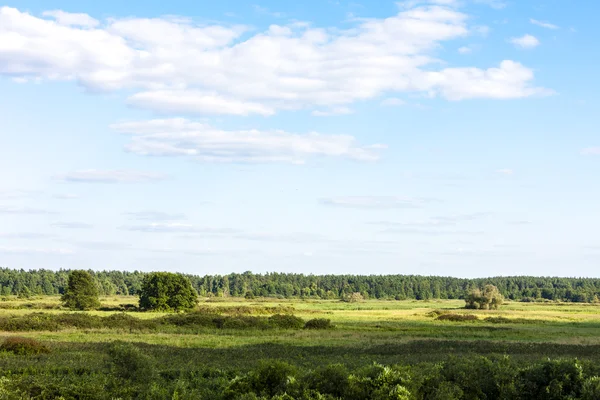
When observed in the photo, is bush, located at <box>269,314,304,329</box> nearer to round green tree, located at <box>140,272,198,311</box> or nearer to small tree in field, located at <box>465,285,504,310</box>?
round green tree, located at <box>140,272,198,311</box>

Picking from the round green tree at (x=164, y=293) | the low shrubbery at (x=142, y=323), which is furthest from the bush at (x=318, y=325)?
the round green tree at (x=164, y=293)

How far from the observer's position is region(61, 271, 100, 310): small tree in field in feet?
310

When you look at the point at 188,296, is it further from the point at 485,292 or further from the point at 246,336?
the point at 485,292

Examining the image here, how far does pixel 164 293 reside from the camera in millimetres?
94812

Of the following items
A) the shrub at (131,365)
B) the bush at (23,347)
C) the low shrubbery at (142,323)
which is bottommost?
the low shrubbery at (142,323)

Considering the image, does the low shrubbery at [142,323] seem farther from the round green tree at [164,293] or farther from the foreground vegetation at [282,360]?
the round green tree at [164,293]

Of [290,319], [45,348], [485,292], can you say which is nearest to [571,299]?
[485,292]

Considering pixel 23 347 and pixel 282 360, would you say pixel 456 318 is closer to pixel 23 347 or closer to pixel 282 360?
pixel 282 360

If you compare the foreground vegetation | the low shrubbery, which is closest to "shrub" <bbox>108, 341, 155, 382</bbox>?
the foreground vegetation

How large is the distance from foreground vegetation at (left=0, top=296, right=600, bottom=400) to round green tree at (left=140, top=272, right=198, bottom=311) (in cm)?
1358

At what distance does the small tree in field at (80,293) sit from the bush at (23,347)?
59.0 m

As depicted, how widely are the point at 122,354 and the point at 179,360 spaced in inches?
491

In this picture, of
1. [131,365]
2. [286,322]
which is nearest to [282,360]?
[131,365]

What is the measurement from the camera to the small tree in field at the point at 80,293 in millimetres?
94375
